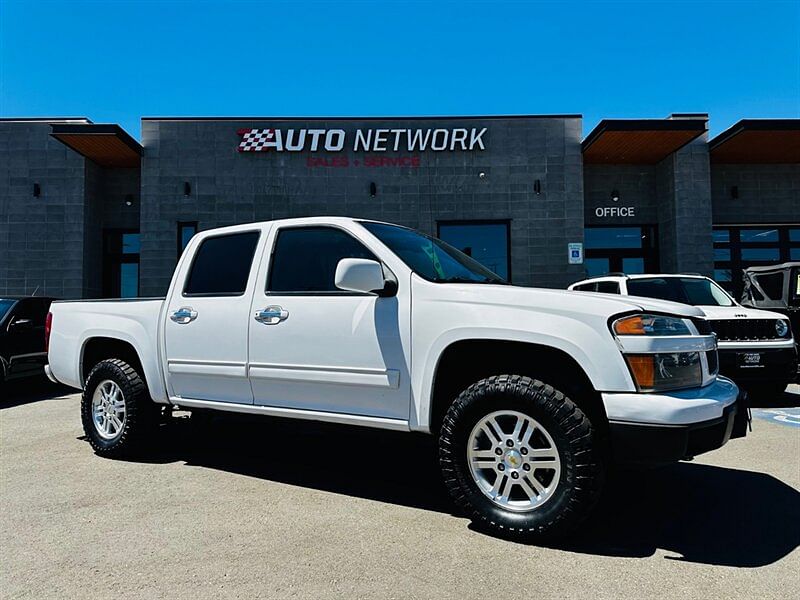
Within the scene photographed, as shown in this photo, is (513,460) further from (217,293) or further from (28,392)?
(28,392)

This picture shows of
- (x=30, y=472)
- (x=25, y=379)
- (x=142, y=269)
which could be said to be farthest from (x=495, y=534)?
(x=142, y=269)

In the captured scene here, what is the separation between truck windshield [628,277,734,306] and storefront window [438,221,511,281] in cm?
695

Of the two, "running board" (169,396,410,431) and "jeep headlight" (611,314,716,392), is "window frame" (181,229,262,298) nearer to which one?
"running board" (169,396,410,431)

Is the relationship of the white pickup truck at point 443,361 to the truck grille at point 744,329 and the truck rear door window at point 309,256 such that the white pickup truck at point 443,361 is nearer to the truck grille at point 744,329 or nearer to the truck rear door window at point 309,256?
the truck rear door window at point 309,256

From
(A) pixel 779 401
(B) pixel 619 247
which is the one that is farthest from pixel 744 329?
(B) pixel 619 247

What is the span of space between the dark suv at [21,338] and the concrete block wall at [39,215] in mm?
6405

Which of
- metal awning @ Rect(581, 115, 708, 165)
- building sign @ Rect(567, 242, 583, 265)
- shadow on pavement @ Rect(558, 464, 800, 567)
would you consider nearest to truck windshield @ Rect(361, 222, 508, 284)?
shadow on pavement @ Rect(558, 464, 800, 567)

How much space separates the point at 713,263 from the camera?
606 inches

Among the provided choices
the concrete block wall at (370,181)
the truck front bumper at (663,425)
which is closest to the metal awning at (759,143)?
the concrete block wall at (370,181)

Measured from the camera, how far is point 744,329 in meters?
7.25

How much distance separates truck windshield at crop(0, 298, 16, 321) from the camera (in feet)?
28.5

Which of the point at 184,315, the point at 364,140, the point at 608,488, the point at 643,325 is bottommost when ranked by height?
the point at 608,488

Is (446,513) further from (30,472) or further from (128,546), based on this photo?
(30,472)

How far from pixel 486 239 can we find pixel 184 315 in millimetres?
11872
